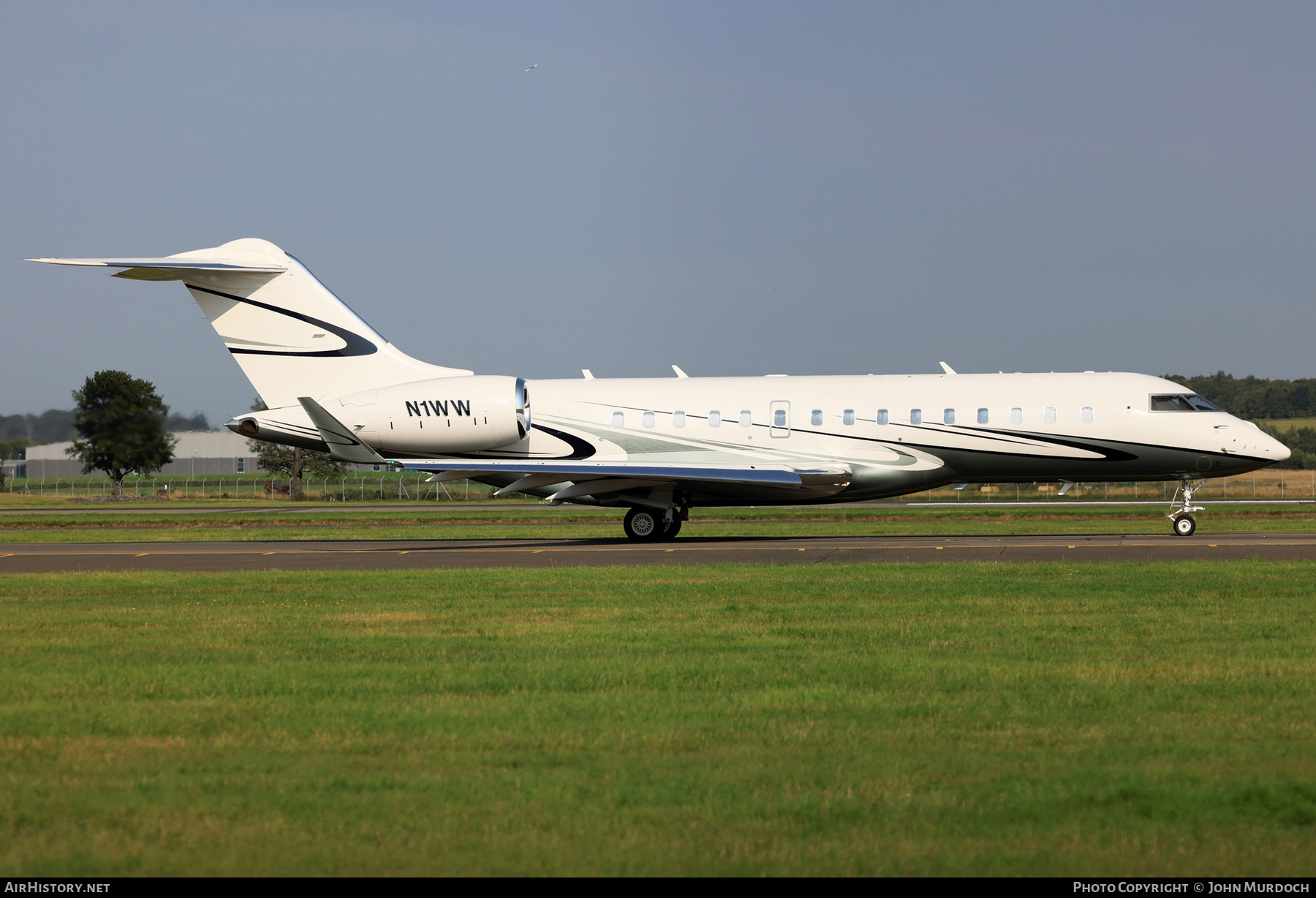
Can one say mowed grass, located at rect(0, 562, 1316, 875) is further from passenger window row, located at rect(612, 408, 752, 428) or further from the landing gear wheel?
the landing gear wheel

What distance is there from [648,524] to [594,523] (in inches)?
363

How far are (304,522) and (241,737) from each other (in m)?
33.6

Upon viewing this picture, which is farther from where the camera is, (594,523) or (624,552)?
(594,523)

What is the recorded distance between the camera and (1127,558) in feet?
62.4

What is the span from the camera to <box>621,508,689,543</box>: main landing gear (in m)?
26.6

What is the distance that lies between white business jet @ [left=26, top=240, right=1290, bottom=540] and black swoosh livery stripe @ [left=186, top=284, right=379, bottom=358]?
0.04m

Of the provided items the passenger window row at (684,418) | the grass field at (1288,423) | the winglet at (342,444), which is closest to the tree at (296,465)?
the winglet at (342,444)

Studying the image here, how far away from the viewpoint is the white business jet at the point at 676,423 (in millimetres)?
25062

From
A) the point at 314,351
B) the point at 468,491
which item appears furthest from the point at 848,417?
the point at 468,491

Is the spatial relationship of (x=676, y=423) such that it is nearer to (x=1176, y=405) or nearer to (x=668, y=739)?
(x=1176, y=405)

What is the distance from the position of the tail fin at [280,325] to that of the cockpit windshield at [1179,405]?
17.0m

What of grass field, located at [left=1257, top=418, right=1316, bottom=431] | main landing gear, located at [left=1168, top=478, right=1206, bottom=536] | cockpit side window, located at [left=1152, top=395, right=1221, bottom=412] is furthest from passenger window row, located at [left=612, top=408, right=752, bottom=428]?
grass field, located at [left=1257, top=418, right=1316, bottom=431]

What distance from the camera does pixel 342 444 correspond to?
25.9 m
